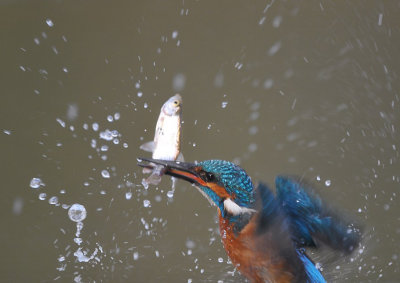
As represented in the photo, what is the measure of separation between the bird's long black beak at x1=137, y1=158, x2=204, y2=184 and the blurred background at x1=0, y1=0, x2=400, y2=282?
2.04 feet

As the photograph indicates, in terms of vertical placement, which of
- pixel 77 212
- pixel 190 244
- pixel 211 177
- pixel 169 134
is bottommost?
pixel 211 177

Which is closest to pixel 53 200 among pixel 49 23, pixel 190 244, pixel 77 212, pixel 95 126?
pixel 77 212

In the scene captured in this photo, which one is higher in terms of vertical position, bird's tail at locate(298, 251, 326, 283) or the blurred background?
the blurred background

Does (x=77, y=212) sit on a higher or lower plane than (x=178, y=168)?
higher

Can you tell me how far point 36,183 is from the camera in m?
2.36

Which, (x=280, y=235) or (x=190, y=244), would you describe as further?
(x=190, y=244)

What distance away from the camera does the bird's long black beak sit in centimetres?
164

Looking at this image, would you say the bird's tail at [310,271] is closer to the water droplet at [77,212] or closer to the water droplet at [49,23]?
the water droplet at [77,212]

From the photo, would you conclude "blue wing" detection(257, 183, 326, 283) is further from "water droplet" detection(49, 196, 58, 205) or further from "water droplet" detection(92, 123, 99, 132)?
"water droplet" detection(49, 196, 58, 205)

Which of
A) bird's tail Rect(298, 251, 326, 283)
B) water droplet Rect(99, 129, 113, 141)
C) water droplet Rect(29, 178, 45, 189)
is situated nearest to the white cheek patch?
bird's tail Rect(298, 251, 326, 283)

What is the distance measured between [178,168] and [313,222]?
1.63 feet

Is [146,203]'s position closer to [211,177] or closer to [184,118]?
[184,118]

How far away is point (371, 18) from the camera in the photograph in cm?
271

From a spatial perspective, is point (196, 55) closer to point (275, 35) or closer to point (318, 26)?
point (275, 35)
